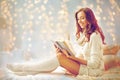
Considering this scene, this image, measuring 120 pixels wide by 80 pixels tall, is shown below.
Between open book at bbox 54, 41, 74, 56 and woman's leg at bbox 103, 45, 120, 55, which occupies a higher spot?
open book at bbox 54, 41, 74, 56

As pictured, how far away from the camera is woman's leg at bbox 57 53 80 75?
2.47 m

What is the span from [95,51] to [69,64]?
0.92ft

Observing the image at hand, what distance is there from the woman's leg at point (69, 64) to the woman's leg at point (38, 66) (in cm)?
5

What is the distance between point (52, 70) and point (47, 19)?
0.50 m

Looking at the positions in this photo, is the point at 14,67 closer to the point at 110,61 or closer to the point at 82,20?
the point at 82,20

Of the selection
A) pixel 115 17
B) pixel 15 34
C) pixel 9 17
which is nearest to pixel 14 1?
pixel 9 17

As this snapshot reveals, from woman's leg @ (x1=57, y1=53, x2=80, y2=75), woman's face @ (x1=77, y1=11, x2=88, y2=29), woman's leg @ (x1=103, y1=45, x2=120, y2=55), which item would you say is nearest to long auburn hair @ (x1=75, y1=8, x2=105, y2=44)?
woman's face @ (x1=77, y1=11, x2=88, y2=29)

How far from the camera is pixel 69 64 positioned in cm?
248

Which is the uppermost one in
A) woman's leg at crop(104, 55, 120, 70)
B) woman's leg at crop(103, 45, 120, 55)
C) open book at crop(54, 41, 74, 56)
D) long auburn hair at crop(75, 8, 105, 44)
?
long auburn hair at crop(75, 8, 105, 44)

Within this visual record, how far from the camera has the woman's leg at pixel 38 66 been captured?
2.46m

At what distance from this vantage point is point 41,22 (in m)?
2.55

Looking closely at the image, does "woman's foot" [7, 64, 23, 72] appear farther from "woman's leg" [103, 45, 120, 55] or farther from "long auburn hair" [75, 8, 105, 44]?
"woman's leg" [103, 45, 120, 55]

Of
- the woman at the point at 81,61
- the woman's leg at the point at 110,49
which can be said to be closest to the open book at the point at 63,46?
the woman at the point at 81,61

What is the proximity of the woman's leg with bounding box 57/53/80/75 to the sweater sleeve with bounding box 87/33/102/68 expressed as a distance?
124 mm
